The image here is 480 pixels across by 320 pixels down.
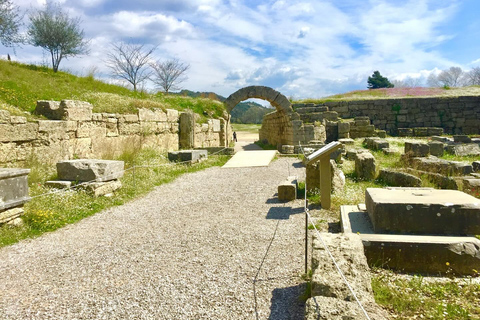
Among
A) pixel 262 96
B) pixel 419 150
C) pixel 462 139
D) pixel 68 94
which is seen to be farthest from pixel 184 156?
pixel 462 139

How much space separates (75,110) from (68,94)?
3584 mm

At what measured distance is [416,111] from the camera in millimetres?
22172

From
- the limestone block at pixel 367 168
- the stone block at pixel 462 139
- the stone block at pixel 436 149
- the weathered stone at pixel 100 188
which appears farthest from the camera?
the stone block at pixel 462 139

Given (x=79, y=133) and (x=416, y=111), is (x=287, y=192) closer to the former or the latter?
(x=79, y=133)

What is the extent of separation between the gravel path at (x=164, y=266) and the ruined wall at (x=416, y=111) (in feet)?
54.1

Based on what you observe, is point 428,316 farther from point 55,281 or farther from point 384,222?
point 55,281

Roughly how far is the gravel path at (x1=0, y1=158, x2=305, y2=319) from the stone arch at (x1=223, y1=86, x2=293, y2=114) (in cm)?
1220

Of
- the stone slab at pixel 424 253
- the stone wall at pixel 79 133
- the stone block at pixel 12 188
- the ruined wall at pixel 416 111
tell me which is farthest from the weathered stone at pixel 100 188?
the ruined wall at pixel 416 111

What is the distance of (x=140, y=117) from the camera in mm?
13461

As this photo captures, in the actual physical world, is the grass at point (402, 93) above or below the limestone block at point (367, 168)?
above

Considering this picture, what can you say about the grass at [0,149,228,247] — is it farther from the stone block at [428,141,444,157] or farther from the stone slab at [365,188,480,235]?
the stone block at [428,141,444,157]

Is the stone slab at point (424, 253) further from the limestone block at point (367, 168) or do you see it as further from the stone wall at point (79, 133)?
the stone wall at point (79, 133)

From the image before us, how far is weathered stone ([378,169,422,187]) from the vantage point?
7938 millimetres

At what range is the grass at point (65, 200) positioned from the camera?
5914mm
